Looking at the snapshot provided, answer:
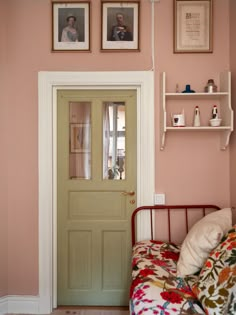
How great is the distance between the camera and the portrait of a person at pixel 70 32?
2.39 meters

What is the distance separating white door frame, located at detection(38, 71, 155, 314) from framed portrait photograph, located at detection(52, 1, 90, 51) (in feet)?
0.77

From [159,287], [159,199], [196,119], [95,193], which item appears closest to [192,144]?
[196,119]

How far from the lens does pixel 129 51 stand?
240 centimetres

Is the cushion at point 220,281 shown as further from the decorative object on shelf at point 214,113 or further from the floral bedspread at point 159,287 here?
the decorative object on shelf at point 214,113

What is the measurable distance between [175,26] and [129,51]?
0.43 m

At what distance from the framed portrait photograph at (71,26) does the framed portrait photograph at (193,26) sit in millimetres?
754

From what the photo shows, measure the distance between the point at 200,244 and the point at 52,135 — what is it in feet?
4.83

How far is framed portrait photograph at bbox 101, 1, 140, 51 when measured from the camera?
238 cm

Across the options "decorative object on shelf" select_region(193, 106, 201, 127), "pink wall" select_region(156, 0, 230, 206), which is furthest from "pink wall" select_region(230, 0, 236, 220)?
"decorative object on shelf" select_region(193, 106, 201, 127)

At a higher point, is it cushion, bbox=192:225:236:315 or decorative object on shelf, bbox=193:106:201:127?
decorative object on shelf, bbox=193:106:201:127

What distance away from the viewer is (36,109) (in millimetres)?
2420

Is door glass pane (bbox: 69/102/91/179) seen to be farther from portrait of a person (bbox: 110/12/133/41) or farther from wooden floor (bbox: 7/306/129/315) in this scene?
wooden floor (bbox: 7/306/129/315)

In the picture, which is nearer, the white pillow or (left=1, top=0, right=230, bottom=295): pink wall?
the white pillow

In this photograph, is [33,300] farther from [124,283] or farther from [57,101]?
[57,101]
